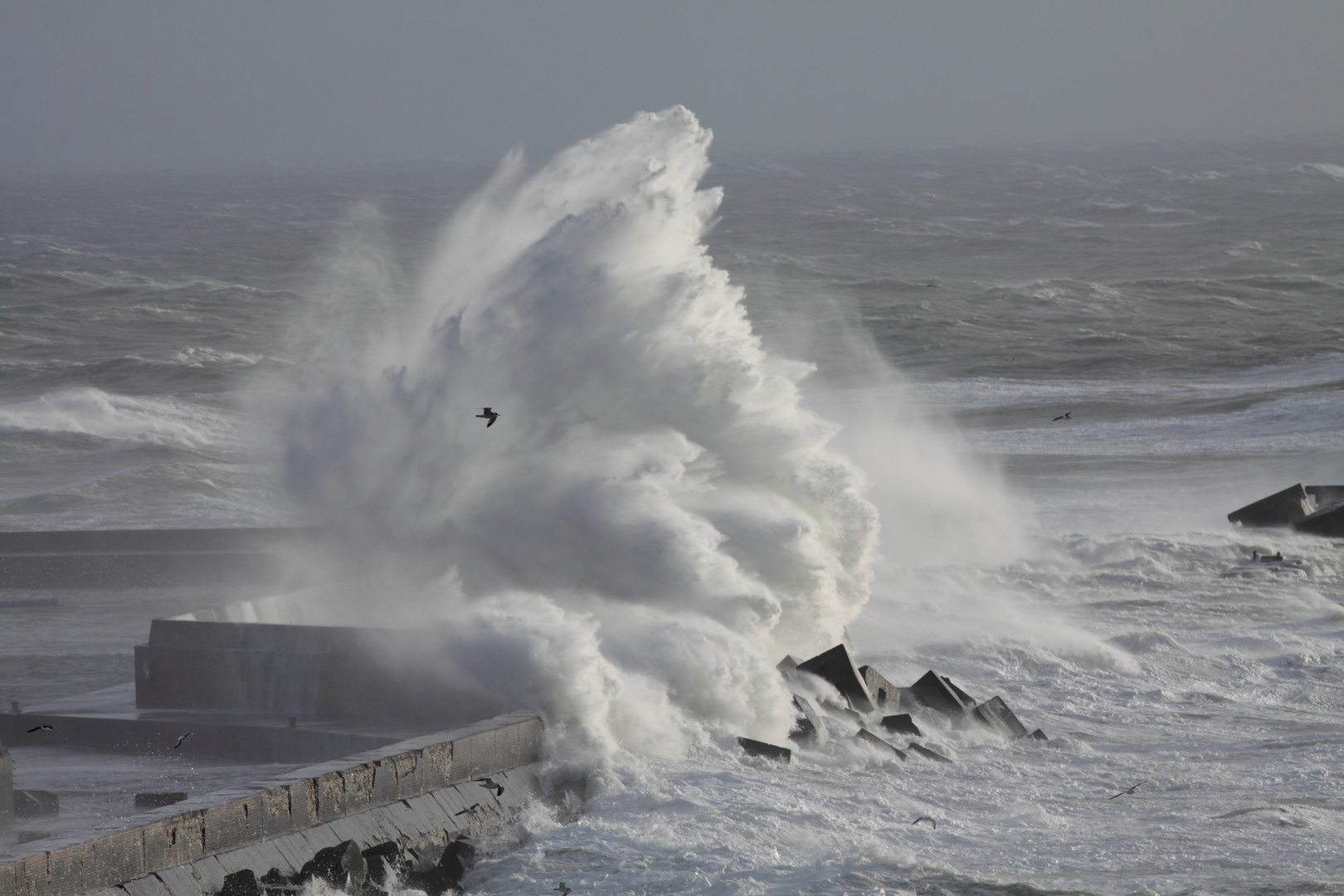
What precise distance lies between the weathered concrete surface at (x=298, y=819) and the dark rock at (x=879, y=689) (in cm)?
371

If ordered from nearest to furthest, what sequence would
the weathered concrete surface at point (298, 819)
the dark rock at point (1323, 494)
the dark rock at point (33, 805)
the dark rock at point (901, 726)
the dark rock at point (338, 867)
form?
the weathered concrete surface at point (298, 819) → the dark rock at point (338, 867) → the dark rock at point (33, 805) → the dark rock at point (901, 726) → the dark rock at point (1323, 494)

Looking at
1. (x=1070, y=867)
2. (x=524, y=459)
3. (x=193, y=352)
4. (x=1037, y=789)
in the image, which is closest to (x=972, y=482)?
(x=524, y=459)

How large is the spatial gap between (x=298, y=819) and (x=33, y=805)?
2255mm

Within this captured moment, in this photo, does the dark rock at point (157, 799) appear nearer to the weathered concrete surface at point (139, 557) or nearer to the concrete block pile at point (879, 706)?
the concrete block pile at point (879, 706)

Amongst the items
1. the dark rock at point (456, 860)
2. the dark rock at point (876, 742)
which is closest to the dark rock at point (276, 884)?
the dark rock at point (456, 860)

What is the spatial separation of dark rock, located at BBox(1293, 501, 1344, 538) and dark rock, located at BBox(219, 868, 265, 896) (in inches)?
813

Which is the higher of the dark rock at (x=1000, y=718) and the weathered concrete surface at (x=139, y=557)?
the weathered concrete surface at (x=139, y=557)

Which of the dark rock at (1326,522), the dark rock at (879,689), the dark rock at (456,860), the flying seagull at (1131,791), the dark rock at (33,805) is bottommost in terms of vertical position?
the flying seagull at (1131,791)

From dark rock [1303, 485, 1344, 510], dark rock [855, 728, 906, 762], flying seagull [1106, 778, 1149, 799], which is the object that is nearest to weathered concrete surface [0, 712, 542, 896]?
dark rock [855, 728, 906, 762]

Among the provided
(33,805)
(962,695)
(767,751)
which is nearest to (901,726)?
(962,695)

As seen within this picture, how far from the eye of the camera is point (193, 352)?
158ft

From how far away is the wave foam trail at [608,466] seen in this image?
12312 millimetres

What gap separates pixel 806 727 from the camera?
11750mm

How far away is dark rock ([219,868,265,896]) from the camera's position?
7.52 m
